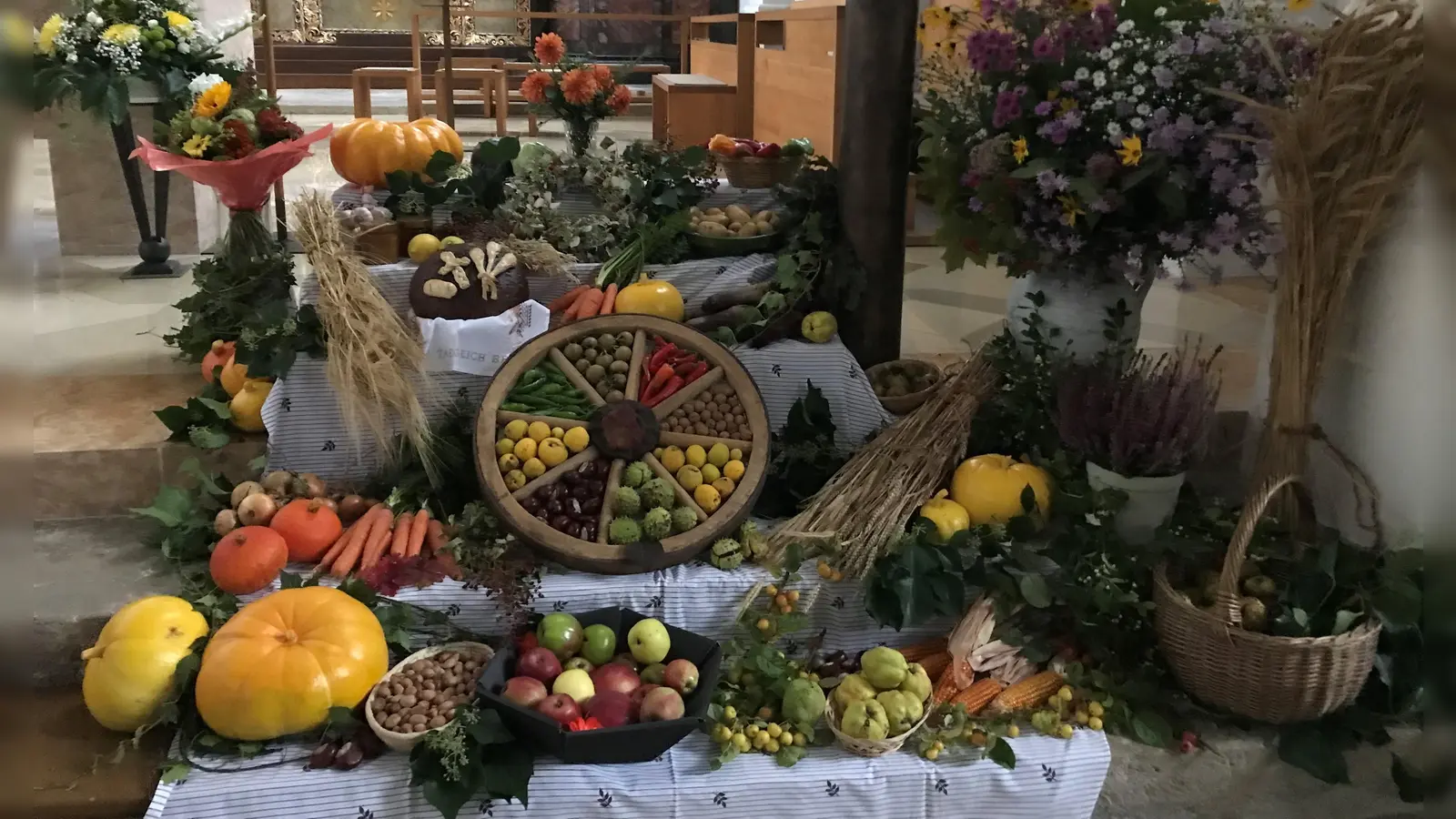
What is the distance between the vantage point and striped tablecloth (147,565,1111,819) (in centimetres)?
193

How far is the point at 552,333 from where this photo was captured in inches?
104

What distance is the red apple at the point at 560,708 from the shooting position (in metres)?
1.99

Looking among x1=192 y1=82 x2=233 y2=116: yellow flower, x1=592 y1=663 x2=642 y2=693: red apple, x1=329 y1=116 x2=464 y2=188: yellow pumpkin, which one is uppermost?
x1=192 y1=82 x2=233 y2=116: yellow flower

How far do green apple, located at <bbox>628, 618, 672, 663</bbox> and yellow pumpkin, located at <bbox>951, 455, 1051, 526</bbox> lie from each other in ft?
2.49

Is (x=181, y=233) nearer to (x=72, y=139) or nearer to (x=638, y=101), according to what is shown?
(x=72, y=139)

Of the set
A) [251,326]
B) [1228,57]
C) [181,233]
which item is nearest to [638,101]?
[181,233]

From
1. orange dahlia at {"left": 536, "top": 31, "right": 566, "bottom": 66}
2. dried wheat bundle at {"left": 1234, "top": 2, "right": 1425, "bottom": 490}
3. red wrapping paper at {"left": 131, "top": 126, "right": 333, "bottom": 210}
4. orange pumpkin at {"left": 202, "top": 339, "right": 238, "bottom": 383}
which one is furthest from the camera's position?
orange dahlia at {"left": 536, "top": 31, "right": 566, "bottom": 66}

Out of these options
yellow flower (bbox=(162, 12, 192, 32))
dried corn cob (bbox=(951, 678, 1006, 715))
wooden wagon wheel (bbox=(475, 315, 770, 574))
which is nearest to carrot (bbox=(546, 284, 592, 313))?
wooden wagon wheel (bbox=(475, 315, 770, 574))

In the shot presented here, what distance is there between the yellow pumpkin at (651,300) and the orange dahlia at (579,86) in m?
0.73

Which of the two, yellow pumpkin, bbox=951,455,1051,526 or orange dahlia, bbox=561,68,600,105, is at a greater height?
orange dahlia, bbox=561,68,600,105

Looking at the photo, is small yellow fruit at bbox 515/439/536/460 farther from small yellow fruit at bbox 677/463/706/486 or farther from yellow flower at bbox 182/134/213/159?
yellow flower at bbox 182/134/213/159

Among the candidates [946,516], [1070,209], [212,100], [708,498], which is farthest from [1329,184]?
[212,100]

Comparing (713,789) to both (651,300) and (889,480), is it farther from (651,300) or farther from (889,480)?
(651,300)

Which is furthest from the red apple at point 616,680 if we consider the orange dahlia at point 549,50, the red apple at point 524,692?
the orange dahlia at point 549,50
